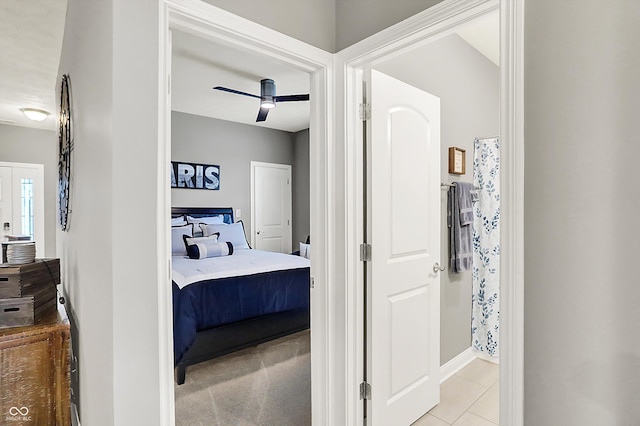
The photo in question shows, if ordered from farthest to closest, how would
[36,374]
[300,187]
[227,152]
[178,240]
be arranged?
1. [300,187]
2. [227,152]
3. [178,240]
4. [36,374]

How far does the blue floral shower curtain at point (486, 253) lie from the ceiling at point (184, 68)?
941 mm

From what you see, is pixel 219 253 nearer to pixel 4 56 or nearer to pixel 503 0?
pixel 4 56

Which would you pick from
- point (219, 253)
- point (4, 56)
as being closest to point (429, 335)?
point (219, 253)

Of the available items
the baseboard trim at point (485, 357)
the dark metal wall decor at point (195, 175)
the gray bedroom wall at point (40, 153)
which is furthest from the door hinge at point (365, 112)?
the gray bedroom wall at point (40, 153)

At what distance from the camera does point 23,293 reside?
1669mm

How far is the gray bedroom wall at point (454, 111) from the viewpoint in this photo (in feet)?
8.18

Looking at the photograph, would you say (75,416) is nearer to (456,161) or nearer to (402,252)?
(402,252)

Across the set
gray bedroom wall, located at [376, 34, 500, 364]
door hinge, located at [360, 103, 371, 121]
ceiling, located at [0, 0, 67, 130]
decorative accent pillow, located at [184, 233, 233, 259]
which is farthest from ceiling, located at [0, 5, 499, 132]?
decorative accent pillow, located at [184, 233, 233, 259]

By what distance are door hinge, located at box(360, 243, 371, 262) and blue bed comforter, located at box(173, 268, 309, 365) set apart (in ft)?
5.03

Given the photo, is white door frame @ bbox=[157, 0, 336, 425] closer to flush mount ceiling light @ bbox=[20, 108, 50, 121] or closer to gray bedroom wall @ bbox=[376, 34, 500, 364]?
gray bedroom wall @ bbox=[376, 34, 500, 364]

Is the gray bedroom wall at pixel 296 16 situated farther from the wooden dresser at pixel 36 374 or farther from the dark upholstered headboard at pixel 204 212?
the dark upholstered headboard at pixel 204 212

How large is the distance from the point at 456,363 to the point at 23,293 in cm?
283

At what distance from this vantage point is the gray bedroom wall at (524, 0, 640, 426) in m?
0.95

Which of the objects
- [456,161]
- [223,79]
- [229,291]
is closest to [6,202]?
[223,79]
